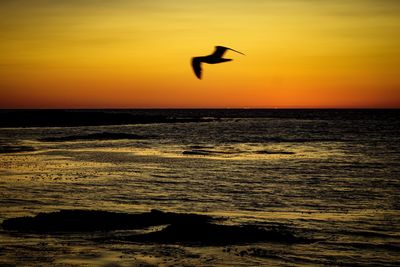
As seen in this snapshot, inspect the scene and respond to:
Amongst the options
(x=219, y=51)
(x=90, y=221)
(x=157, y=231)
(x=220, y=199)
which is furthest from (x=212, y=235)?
(x=220, y=199)

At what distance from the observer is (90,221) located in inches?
624

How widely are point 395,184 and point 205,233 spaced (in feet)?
47.2

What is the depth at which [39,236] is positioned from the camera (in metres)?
14.7

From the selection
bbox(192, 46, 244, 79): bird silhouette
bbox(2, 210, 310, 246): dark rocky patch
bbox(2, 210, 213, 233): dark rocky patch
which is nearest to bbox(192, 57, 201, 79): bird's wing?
bbox(192, 46, 244, 79): bird silhouette

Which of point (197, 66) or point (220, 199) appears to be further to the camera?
point (220, 199)

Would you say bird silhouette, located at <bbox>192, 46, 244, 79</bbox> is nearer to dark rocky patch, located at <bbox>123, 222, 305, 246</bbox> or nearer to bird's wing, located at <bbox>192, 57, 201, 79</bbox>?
bird's wing, located at <bbox>192, 57, 201, 79</bbox>

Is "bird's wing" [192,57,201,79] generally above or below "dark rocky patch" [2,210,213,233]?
above

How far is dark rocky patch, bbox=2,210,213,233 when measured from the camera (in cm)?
1542

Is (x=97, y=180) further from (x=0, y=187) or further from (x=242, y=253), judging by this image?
(x=242, y=253)

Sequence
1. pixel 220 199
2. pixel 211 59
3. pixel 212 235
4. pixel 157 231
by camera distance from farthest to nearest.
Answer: pixel 220 199, pixel 157 231, pixel 212 235, pixel 211 59

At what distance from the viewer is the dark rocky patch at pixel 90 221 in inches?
607

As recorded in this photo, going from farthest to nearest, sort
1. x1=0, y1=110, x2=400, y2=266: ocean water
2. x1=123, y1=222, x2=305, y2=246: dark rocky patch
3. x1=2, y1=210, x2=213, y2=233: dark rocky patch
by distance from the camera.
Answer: x1=2, y1=210, x2=213, y2=233: dark rocky patch, x1=123, y1=222, x2=305, y2=246: dark rocky patch, x1=0, y1=110, x2=400, y2=266: ocean water

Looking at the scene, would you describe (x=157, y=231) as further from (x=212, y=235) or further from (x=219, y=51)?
(x=219, y=51)

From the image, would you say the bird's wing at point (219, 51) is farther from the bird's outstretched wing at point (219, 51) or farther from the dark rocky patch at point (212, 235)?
the dark rocky patch at point (212, 235)
